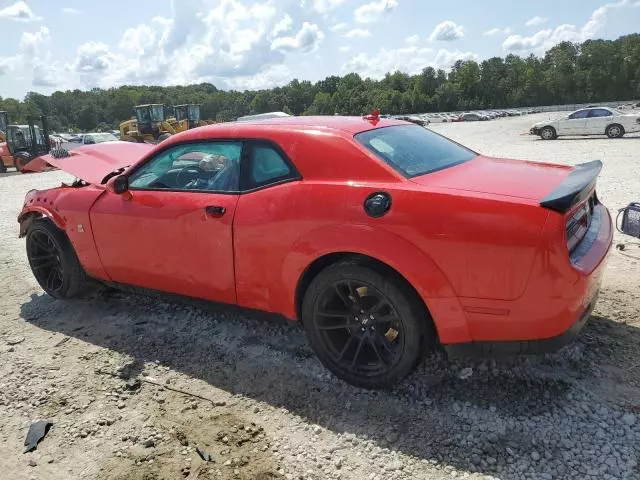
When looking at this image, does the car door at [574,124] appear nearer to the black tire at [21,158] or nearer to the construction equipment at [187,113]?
the black tire at [21,158]

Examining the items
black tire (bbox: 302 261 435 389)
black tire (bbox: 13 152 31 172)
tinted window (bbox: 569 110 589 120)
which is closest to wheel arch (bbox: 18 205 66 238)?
black tire (bbox: 302 261 435 389)

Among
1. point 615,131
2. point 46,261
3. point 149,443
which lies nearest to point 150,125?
point 615,131

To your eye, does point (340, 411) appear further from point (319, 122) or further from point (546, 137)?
point (546, 137)

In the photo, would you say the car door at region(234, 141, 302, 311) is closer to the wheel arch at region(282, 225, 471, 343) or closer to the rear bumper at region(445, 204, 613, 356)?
the wheel arch at region(282, 225, 471, 343)

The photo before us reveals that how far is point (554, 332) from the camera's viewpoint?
2.51m

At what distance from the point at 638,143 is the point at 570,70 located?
89.3m

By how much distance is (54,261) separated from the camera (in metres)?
4.75

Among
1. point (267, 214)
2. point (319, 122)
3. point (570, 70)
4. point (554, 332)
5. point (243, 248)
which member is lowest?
point (554, 332)

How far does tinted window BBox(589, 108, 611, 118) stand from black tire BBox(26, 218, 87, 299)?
22.1 m

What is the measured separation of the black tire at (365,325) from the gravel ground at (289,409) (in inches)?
6.5

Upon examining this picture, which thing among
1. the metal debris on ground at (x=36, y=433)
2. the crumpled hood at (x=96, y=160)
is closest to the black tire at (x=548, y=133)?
the crumpled hood at (x=96, y=160)

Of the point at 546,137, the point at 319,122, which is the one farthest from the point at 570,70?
the point at 319,122

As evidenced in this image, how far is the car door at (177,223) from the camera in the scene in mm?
3410

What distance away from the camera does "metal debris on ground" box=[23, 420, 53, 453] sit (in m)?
2.85
